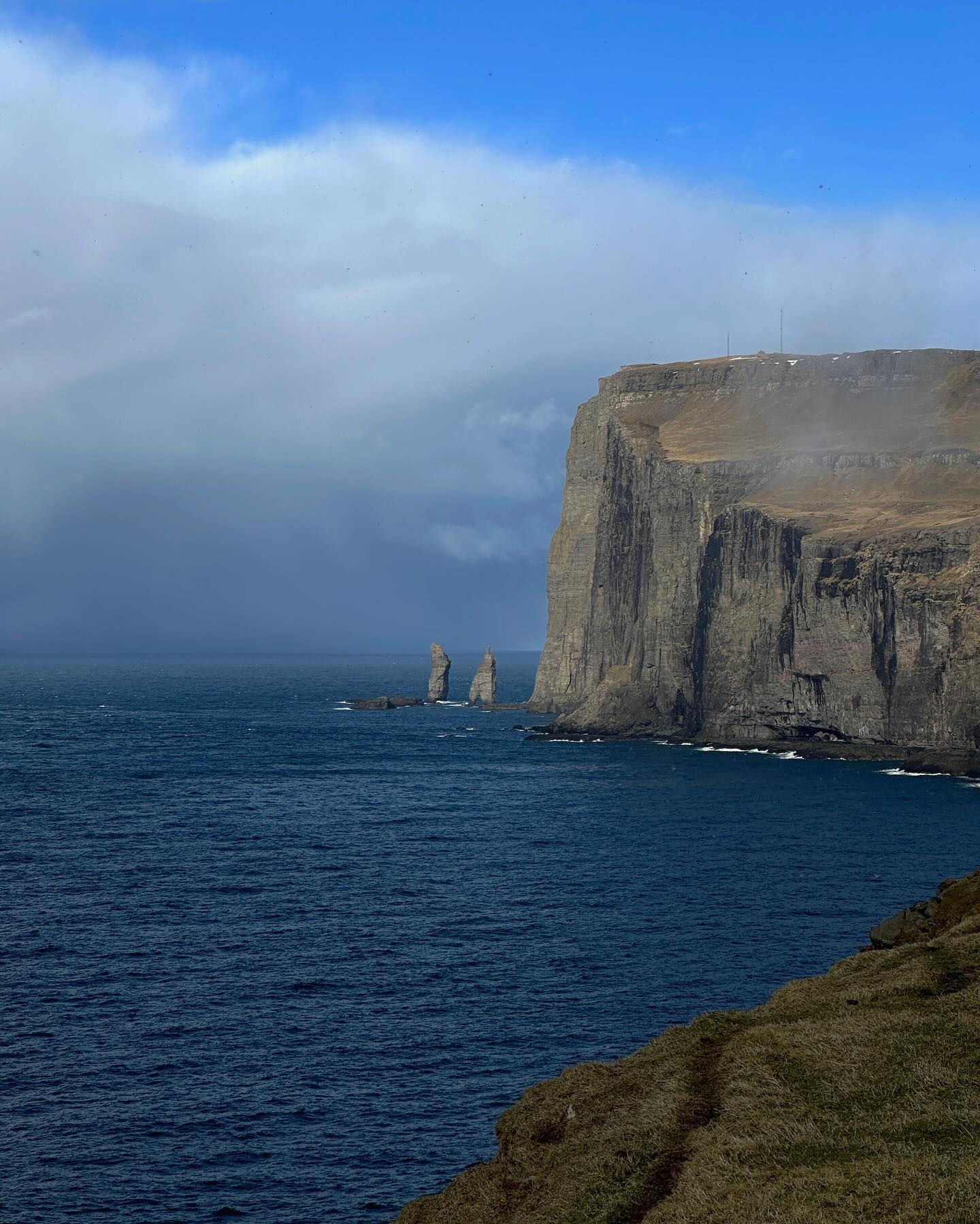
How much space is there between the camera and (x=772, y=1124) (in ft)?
77.6

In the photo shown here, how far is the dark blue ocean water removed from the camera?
122 ft

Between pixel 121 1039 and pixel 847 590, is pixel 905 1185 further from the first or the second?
pixel 847 590

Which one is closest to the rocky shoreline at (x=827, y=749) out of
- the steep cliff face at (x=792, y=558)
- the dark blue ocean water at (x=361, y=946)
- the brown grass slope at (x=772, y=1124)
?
the steep cliff face at (x=792, y=558)

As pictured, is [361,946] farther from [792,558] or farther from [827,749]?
[792,558]

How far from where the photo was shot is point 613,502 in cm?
18300

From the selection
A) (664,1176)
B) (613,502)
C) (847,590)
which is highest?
(613,502)

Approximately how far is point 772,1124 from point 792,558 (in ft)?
416

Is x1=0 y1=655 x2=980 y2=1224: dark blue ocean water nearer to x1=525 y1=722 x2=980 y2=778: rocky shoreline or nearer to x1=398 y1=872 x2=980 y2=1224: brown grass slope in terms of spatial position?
x1=525 y1=722 x2=980 y2=778: rocky shoreline

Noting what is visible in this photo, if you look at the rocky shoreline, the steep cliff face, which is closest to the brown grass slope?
the rocky shoreline

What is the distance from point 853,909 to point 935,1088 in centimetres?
4203

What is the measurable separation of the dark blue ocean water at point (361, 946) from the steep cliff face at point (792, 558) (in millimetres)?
20257

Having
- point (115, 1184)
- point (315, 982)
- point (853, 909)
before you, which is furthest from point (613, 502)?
point (115, 1184)

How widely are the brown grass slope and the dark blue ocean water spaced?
9.24m

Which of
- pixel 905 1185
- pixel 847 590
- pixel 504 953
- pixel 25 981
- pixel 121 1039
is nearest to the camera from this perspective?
pixel 905 1185
